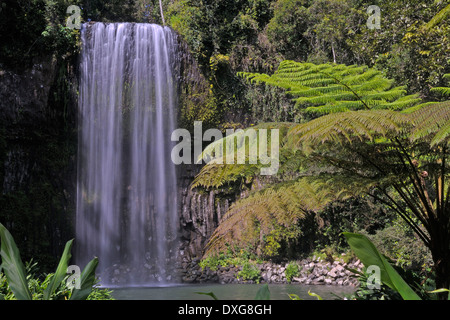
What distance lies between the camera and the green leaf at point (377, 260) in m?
1.19

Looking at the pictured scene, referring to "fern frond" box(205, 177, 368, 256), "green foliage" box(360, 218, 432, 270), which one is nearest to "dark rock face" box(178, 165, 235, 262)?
"green foliage" box(360, 218, 432, 270)

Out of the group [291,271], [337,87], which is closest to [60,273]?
[337,87]

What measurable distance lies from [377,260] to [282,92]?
1040 cm

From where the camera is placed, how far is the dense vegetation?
304 centimetres

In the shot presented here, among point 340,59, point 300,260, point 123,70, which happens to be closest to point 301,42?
point 340,59

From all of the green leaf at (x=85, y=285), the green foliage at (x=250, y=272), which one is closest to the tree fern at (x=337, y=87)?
the green leaf at (x=85, y=285)

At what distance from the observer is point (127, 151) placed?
11.5m

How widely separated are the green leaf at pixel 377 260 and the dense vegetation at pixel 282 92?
5.27 ft

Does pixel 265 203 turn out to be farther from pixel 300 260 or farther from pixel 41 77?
pixel 41 77

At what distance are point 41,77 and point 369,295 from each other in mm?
9939

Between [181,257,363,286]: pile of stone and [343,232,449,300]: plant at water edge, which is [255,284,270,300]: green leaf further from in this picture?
[181,257,363,286]: pile of stone

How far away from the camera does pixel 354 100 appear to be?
10.3 feet

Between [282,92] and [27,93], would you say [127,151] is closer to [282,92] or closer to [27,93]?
[27,93]

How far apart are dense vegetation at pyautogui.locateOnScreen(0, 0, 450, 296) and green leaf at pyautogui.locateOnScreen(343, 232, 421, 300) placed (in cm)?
161
